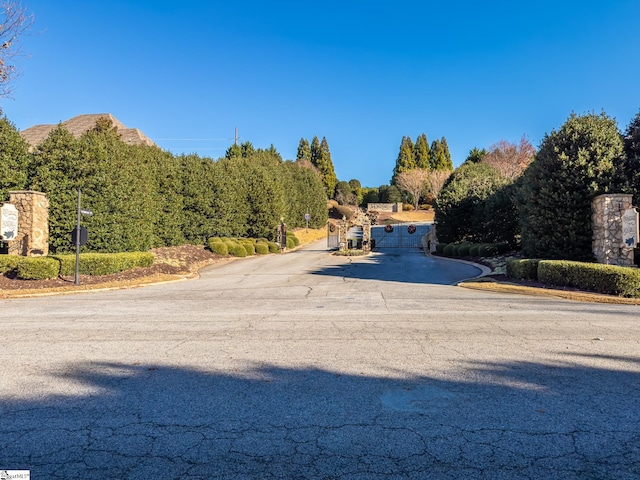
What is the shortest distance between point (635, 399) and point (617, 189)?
13380 mm

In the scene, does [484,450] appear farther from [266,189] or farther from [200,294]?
[266,189]

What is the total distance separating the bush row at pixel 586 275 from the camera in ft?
39.0

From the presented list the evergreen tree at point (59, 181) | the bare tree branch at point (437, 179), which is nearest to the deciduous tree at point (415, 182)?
the bare tree branch at point (437, 179)

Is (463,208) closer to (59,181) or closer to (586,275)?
(586,275)

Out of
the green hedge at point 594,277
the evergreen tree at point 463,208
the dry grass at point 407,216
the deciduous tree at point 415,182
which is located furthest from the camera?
the deciduous tree at point 415,182

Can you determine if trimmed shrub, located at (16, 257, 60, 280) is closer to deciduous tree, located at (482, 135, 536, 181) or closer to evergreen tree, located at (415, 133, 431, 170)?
deciduous tree, located at (482, 135, 536, 181)

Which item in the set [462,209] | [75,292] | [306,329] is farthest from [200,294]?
[462,209]

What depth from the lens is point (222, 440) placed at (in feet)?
11.8

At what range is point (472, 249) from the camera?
90.4 ft

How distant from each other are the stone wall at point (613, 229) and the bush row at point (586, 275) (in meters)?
1.74

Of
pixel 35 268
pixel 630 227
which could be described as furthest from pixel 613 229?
pixel 35 268

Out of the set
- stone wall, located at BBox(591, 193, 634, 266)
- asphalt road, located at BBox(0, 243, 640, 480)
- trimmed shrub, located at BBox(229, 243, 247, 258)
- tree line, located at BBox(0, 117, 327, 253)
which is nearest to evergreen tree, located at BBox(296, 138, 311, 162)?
tree line, located at BBox(0, 117, 327, 253)

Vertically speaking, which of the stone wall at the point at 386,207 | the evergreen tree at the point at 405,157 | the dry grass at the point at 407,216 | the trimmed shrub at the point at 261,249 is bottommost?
the trimmed shrub at the point at 261,249

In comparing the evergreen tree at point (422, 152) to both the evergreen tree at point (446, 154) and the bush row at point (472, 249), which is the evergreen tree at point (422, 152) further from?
the bush row at point (472, 249)
